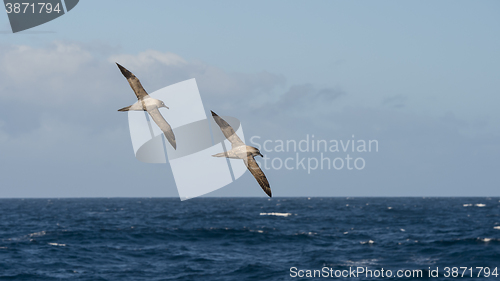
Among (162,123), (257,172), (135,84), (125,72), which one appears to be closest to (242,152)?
(257,172)

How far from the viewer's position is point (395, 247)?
5544 cm

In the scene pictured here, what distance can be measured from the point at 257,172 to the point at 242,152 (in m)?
0.42

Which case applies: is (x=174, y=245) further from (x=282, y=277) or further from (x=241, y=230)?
(x=282, y=277)

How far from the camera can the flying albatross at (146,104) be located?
6934mm

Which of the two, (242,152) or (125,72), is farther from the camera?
(242,152)

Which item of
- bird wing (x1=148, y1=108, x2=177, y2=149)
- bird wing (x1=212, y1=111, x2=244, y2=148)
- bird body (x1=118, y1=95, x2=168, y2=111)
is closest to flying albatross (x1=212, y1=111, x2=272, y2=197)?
bird wing (x1=212, y1=111, x2=244, y2=148)

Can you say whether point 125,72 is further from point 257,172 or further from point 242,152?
point 257,172

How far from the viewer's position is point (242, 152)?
7531mm

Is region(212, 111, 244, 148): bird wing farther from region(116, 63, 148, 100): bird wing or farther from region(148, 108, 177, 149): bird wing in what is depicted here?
region(116, 63, 148, 100): bird wing

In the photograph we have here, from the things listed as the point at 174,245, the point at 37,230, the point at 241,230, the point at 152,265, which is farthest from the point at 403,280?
the point at 37,230

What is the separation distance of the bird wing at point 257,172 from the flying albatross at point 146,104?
1.46 metres

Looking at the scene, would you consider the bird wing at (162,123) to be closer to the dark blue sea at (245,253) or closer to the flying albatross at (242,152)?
the flying albatross at (242,152)

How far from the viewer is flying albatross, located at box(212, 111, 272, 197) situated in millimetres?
7312

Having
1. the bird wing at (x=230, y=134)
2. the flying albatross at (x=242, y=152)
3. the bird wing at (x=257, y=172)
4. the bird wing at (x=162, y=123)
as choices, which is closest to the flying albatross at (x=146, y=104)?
the bird wing at (x=162, y=123)
